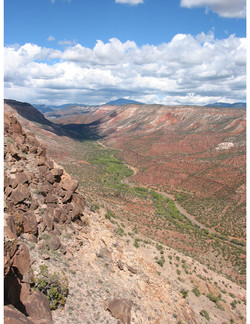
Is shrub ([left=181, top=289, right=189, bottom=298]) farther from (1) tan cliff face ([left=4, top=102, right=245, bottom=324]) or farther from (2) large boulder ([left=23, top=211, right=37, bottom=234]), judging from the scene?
(2) large boulder ([left=23, top=211, right=37, bottom=234])

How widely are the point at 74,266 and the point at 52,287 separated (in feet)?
8.02

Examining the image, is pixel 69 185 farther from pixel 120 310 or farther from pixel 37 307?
pixel 37 307

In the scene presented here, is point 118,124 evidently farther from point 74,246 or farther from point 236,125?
point 74,246

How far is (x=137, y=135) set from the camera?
131250 millimetres

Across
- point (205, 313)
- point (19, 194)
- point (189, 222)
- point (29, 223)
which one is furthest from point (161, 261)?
point (189, 222)

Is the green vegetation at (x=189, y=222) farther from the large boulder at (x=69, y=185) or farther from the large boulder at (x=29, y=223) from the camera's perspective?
the large boulder at (x=29, y=223)

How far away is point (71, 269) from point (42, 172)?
21.4ft

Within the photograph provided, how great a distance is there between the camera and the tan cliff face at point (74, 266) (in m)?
7.98

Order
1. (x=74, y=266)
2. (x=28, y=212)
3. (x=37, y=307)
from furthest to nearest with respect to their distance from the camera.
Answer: (x=74, y=266), (x=28, y=212), (x=37, y=307)

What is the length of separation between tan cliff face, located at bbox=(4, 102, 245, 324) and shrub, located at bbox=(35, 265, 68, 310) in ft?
0.86

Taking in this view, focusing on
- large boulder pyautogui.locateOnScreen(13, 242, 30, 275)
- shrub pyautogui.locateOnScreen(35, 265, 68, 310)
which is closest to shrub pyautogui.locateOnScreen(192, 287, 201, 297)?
shrub pyautogui.locateOnScreen(35, 265, 68, 310)

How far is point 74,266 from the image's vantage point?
36.5 feet

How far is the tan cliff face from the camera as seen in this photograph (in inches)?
314

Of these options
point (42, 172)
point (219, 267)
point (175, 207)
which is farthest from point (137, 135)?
point (42, 172)
